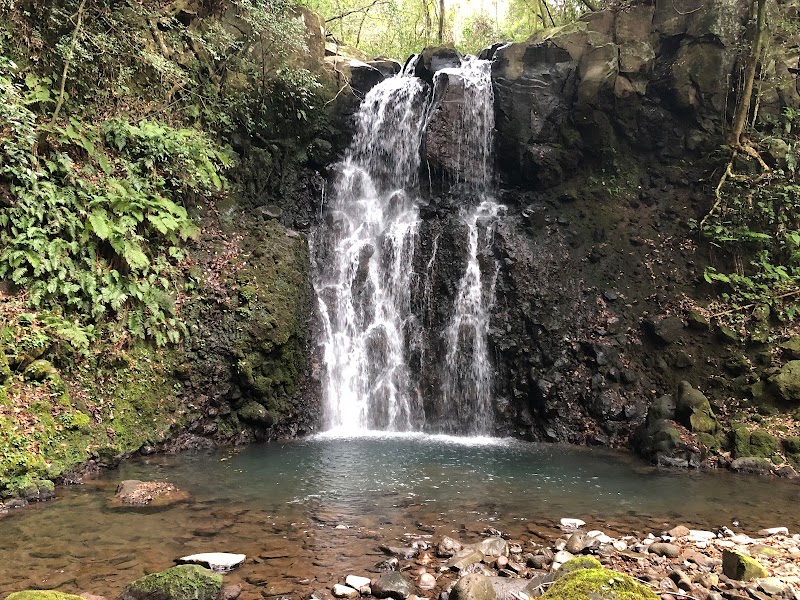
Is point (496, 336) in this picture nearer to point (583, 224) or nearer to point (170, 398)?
point (583, 224)

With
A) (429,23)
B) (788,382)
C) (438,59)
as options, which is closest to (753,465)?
(788,382)

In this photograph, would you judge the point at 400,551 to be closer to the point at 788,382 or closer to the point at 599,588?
the point at 599,588

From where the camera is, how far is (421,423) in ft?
40.3

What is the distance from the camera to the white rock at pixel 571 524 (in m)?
5.83

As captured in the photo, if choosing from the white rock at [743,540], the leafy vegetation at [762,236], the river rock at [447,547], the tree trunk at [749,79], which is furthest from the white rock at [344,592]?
the tree trunk at [749,79]

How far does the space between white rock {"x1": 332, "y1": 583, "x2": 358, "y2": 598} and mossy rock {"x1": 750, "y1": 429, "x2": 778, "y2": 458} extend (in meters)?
8.43

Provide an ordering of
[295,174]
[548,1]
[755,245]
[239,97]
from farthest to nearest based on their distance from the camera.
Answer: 1. [548,1]
2. [295,174]
3. [239,97]
4. [755,245]

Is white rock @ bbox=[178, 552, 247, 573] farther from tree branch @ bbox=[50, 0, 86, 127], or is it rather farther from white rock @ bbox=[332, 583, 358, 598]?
tree branch @ bbox=[50, 0, 86, 127]

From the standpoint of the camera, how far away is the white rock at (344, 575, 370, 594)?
425 cm

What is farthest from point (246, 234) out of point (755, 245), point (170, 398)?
point (755, 245)

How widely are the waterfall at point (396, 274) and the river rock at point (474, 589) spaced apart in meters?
8.19

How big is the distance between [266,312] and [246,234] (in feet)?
7.45

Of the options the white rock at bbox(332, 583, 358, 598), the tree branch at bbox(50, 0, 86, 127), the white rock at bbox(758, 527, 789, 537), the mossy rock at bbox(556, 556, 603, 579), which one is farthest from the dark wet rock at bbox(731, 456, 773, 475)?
the tree branch at bbox(50, 0, 86, 127)

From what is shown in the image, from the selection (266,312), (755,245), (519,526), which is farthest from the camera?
(755,245)
